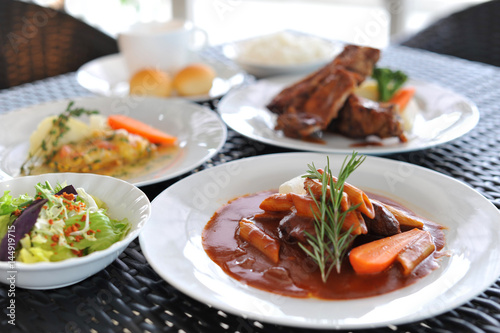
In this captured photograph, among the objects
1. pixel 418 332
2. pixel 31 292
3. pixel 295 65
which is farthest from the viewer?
pixel 295 65

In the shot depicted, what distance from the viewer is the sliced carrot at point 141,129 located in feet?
7.33

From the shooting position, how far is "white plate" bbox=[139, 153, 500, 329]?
1119mm

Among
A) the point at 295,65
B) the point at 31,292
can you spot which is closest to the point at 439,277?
the point at 31,292

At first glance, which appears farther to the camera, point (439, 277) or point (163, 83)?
point (163, 83)

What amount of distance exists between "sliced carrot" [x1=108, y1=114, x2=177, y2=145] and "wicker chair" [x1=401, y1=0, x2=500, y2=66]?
2.54 metres

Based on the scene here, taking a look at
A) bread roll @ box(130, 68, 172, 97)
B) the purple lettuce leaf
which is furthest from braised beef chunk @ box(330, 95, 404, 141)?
the purple lettuce leaf

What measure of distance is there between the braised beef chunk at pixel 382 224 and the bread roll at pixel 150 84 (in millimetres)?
1697

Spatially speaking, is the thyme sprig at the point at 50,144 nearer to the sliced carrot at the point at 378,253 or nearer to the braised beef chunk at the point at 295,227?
the braised beef chunk at the point at 295,227

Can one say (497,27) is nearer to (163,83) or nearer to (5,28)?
(163,83)

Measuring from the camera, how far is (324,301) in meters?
1.18

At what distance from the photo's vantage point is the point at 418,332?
1166 mm

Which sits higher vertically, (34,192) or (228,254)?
(34,192)

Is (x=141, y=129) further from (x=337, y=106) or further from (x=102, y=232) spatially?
(x=102, y=232)

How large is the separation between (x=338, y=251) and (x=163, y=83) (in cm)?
182
